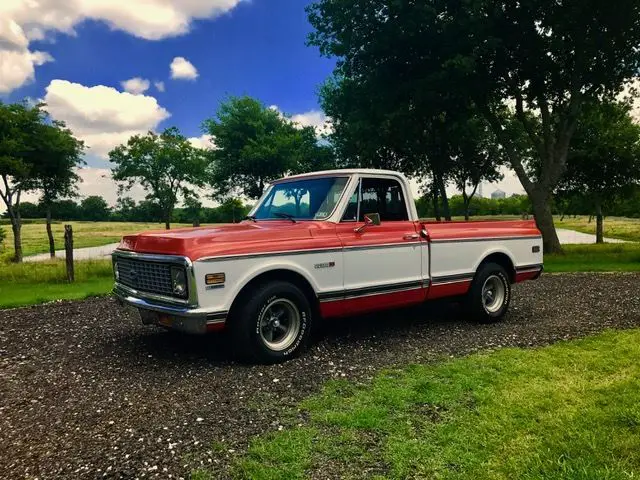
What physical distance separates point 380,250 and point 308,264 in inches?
44.0

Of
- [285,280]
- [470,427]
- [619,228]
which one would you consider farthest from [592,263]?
[619,228]

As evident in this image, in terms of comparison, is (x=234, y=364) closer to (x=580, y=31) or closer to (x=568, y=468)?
(x=568, y=468)

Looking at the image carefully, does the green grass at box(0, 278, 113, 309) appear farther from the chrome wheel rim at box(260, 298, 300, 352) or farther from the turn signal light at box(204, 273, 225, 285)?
the turn signal light at box(204, 273, 225, 285)

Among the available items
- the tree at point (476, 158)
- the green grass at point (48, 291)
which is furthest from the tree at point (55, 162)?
the tree at point (476, 158)

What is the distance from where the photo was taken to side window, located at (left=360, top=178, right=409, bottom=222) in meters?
6.45

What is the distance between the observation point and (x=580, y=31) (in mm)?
16844

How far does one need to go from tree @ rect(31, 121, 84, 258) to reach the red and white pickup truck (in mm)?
28658

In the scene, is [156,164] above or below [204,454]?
above

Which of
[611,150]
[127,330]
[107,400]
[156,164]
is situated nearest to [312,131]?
[156,164]

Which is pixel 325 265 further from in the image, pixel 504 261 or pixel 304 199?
pixel 504 261

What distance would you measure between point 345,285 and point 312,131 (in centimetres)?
3716

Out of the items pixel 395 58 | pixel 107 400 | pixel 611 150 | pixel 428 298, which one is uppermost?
pixel 395 58

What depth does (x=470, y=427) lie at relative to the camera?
3691 mm

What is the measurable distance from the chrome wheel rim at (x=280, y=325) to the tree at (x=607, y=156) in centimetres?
2346
